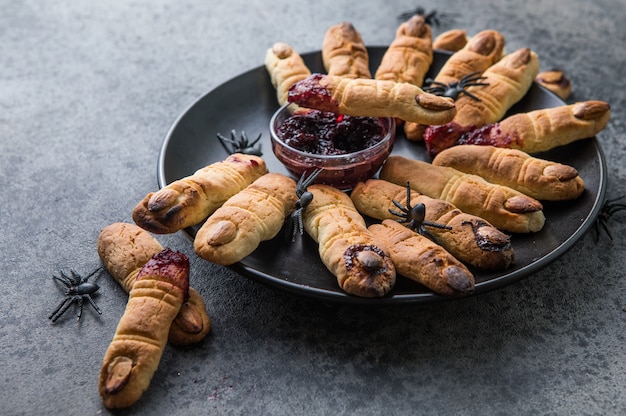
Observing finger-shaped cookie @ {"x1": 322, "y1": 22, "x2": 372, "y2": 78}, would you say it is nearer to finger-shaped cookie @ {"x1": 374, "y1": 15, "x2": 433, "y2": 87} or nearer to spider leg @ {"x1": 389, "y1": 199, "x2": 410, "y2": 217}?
finger-shaped cookie @ {"x1": 374, "y1": 15, "x2": 433, "y2": 87}

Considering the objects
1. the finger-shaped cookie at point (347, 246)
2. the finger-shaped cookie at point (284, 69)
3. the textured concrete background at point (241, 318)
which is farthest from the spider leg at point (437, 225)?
the finger-shaped cookie at point (284, 69)

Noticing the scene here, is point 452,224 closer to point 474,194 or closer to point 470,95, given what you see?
point 474,194

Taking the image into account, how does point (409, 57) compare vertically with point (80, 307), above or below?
above

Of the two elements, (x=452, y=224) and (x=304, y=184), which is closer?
(x=452, y=224)

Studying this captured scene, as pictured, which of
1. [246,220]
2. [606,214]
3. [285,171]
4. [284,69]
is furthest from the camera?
[284,69]

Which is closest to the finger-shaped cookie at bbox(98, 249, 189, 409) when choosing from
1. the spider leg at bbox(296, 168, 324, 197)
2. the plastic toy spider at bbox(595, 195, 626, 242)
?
the spider leg at bbox(296, 168, 324, 197)

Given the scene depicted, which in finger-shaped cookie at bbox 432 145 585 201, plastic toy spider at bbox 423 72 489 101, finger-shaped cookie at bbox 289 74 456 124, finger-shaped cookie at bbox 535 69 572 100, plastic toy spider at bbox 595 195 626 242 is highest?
finger-shaped cookie at bbox 289 74 456 124

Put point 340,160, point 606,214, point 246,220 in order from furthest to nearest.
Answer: point 606,214, point 340,160, point 246,220

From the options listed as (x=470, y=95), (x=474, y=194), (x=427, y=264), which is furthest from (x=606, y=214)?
(x=427, y=264)
